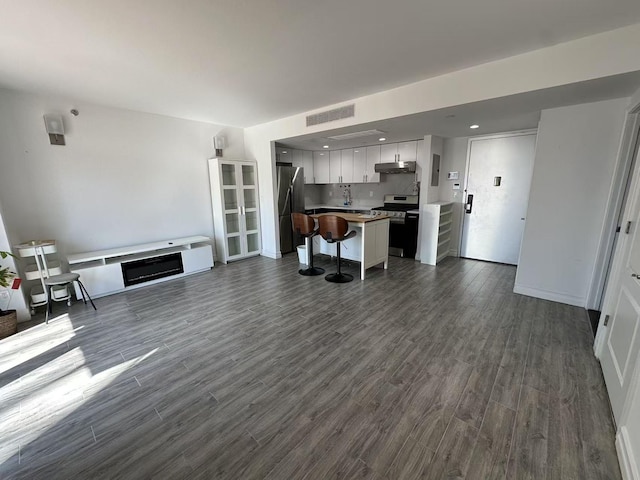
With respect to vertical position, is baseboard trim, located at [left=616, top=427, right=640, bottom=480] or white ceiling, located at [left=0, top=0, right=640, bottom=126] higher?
white ceiling, located at [left=0, top=0, right=640, bottom=126]

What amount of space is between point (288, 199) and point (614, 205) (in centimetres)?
473

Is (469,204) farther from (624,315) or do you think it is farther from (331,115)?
(624,315)

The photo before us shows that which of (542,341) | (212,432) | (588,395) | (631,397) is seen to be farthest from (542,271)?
(212,432)

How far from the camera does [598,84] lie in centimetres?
229

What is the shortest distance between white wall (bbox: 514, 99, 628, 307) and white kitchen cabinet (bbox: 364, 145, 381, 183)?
122 inches

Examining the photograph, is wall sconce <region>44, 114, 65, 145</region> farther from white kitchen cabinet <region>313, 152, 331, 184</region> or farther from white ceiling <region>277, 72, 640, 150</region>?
white kitchen cabinet <region>313, 152, 331, 184</region>

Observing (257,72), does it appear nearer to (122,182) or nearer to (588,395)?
(122,182)

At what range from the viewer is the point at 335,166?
6527 mm

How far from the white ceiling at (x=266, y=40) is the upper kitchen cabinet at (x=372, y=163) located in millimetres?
2620

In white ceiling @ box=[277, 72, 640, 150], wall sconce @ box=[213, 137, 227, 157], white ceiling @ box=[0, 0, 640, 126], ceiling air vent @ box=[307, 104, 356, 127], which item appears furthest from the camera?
wall sconce @ box=[213, 137, 227, 157]

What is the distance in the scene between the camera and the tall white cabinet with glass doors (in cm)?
491

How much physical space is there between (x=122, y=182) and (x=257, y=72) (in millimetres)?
2822

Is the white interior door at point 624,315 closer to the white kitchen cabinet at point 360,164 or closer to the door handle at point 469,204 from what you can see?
the door handle at point 469,204

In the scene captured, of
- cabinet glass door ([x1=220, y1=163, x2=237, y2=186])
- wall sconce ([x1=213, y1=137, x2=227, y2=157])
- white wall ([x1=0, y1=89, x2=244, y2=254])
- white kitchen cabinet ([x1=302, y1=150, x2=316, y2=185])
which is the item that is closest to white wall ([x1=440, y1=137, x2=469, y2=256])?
white kitchen cabinet ([x1=302, y1=150, x2=316, y2=185])
